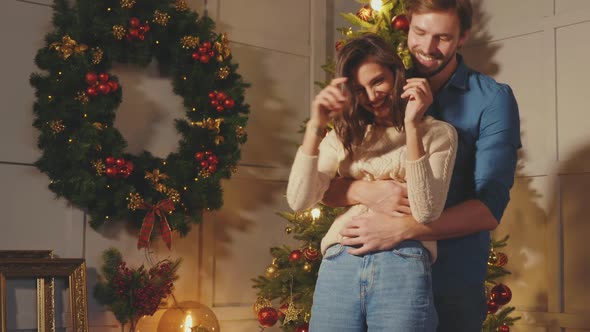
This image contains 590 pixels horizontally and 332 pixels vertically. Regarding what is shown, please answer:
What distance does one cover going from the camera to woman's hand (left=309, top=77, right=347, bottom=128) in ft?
5.79

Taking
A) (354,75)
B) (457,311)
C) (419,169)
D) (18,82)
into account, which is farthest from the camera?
(18,82)

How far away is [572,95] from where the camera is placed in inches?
151

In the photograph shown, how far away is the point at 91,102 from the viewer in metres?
3.59

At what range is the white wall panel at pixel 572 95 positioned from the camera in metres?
3.79

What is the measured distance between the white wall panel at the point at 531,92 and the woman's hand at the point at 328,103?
238 cm

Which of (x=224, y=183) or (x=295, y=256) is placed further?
(x=224, y=183)

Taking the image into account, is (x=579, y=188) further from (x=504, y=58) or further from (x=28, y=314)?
(x=28, y=314)

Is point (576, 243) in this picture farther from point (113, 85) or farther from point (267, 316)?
point (113, 85)

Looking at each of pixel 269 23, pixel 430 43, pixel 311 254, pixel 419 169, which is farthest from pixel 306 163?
pixel 269 23

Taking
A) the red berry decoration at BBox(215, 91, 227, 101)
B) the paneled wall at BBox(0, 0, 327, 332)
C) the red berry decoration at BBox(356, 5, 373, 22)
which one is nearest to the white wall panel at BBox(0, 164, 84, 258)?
the paneled wall at BBox(0, 0, 327, 332)

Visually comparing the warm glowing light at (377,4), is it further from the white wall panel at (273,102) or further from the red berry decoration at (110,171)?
the red berry decoration at (110,171)

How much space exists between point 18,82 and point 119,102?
17.7 inches

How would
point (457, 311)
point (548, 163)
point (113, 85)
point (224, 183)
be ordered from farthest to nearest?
point (224, 183)
point (548, 163)
point (113, 85)
point (457, 311)

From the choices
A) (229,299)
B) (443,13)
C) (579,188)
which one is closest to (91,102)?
(229,299)
